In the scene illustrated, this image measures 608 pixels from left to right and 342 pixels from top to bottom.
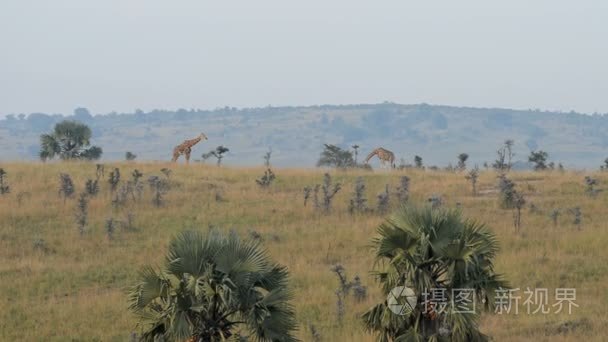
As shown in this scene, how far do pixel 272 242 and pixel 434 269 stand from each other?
1096 cm

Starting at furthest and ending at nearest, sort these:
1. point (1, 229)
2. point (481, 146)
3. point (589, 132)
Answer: point (589, 132) < point (481, 146) < point (1, 229)

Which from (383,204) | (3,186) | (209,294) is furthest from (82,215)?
(209,294)

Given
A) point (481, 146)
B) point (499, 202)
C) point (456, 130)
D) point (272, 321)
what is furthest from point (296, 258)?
point (456, 130)

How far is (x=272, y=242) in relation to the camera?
21391 mm

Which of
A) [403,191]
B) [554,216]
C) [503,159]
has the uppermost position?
[503,159]

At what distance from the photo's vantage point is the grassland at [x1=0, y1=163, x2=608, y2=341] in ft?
50.1

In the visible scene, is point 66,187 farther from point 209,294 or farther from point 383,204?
point 209,294

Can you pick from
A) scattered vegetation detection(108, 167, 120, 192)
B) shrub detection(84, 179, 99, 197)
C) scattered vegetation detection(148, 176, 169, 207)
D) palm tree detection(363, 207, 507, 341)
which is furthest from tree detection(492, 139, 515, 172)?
palm tree detection(363, 207, 507, 341)

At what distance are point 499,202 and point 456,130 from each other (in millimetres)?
169715

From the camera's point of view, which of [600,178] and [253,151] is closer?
[600,178]

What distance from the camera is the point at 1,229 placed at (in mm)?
22984

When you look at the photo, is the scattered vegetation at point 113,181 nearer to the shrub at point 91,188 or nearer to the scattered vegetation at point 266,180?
the shrub at point 91,188

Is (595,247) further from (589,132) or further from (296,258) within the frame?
(589,132)

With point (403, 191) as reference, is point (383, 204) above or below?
below
